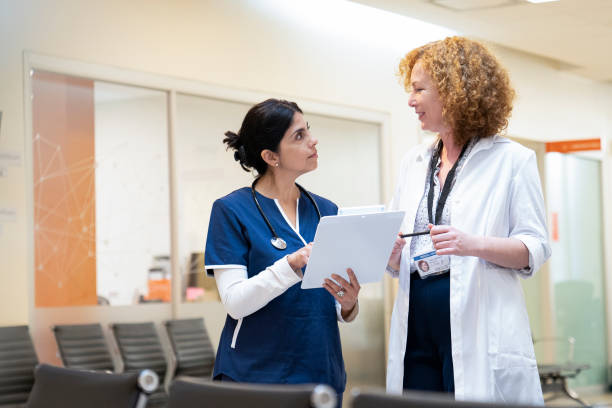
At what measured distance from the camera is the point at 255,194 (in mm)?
2865

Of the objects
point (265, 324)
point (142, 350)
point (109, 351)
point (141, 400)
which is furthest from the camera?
point (142, 350)

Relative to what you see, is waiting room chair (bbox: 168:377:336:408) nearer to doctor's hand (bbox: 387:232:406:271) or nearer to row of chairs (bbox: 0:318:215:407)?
doctor's hand (bbox: 387:232:406:271)

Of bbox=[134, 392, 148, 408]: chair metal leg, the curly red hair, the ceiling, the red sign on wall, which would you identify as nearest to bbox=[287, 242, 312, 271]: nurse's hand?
the curly red hair

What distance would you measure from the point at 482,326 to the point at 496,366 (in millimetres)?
125

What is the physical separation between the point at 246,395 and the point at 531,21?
755cm

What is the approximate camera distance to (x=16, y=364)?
16.8ft

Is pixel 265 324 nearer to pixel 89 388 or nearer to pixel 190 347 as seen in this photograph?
pixel 89 388

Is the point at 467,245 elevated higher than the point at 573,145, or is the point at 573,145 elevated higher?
the point at 573,145

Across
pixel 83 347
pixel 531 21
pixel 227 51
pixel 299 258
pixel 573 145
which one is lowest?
pixel 83 347

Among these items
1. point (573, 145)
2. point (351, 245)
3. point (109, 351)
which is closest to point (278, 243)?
point (351, 245)

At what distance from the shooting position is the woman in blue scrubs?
263cm

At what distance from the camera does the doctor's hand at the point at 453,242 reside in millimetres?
2363

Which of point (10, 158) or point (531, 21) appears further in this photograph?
point (531, 21)

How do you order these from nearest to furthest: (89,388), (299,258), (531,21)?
1. (89,388)
2. (299,258)
3. (531,21)
